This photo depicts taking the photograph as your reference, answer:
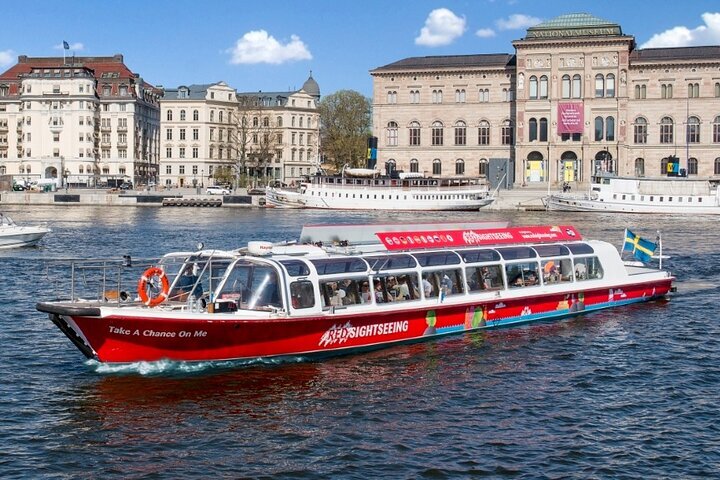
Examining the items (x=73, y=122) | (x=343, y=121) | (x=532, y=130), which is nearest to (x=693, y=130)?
(x=532, y=130)

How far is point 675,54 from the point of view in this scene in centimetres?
12288

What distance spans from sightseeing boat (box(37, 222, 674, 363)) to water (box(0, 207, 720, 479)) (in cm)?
62

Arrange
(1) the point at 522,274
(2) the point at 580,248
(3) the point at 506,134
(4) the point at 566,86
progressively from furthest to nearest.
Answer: (3) the point at 506,134, (4) the point at 566,86, (2) the point at 580,248, (1) the point at 522,274

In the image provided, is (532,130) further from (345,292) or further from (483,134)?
(345,292)

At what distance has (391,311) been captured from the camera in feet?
92.6

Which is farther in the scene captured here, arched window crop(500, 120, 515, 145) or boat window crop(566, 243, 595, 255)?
arched window crop(500, 120, 515, 145)

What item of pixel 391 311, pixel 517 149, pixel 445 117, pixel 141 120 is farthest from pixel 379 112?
pixel 391 311

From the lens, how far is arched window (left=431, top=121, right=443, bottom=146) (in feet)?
429

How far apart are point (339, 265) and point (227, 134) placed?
5179 inches

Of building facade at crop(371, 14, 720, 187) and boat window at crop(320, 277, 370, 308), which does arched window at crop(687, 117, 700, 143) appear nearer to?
building facade at crop(371, 14, 720, 187)

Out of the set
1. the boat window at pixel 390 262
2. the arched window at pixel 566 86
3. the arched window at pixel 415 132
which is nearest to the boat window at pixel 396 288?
the boat window at pixel 390 262

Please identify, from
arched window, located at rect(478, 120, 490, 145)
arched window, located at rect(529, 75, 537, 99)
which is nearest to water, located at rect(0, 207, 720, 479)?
arched window, located at rect(529, 75, 537, 99)

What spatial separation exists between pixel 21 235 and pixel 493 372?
40.0 metres

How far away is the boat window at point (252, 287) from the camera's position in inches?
1022
